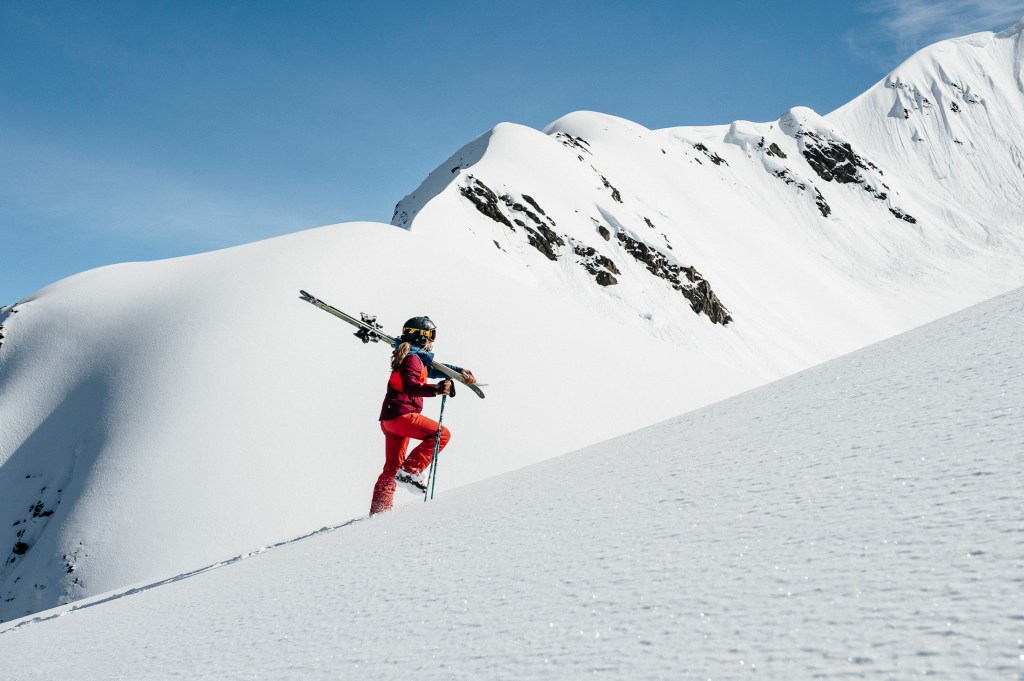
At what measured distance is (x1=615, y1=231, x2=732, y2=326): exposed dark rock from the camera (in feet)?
104

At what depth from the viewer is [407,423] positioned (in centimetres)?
602

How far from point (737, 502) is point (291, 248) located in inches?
499

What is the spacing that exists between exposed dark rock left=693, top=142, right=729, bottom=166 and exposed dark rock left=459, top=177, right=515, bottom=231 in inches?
1535

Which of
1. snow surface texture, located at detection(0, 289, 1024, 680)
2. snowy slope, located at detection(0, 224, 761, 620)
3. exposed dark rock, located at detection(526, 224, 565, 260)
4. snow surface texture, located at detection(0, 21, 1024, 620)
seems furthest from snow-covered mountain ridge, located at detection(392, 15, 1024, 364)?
snow surface texture, located at detection(0, 289, 1024, 680)

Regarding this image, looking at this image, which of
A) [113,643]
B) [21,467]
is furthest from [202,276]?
[113,643]

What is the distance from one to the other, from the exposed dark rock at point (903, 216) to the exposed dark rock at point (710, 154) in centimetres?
1623

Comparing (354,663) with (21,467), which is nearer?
(354,663)

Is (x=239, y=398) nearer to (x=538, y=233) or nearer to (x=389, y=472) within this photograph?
(x=389, y=472)

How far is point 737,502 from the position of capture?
8.09 feet

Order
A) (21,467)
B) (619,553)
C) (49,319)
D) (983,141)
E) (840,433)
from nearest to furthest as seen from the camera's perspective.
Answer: (619,553)
(840,433)
(21,467)
(49,319)
(983,141)

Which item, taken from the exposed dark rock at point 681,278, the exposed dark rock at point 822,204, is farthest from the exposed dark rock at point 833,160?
the exposed dark rock at point 681,278

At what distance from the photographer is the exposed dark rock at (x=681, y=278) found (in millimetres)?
31812

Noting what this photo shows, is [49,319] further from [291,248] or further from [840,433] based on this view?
[840,433]

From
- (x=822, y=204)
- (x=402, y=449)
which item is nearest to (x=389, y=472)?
(x=402, y=449)
